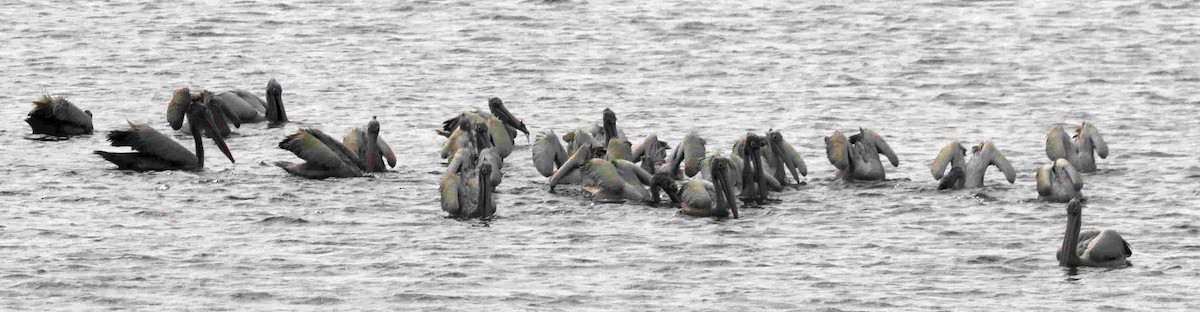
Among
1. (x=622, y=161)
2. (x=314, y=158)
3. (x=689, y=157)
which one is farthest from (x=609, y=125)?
(x=314, y=158)

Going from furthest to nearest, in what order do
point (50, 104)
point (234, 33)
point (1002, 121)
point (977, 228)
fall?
point (234, 33) < point (1002, 121) < point (50, 104) < point (977, 228)

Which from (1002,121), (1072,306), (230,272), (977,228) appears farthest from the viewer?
(1002,121)

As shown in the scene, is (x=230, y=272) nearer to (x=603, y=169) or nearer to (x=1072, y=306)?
(x=603, y=169)

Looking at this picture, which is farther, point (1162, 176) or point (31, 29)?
point (31, 29)

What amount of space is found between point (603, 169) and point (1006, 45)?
600 inches

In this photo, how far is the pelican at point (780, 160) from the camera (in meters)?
22.2

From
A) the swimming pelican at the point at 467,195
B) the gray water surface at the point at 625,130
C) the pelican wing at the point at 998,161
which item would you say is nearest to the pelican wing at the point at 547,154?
the gray water surface at the point at 625,130

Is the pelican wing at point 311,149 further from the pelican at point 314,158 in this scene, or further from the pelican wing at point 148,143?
the pelican wing at point 148,143

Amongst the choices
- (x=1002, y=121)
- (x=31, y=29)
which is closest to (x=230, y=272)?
(x=1002, y=121)

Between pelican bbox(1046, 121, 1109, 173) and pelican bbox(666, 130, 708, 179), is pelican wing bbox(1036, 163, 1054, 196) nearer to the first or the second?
pelican bbox(1046, 121, 1109, 173)

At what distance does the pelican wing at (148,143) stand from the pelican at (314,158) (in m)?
1.11

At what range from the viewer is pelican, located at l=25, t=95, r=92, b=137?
25594mm

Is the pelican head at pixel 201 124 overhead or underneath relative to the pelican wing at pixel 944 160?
underneath

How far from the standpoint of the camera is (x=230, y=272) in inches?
713
